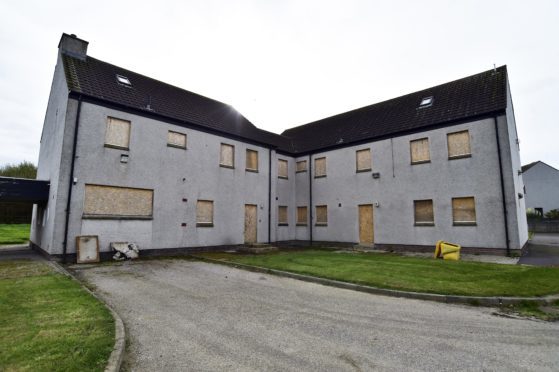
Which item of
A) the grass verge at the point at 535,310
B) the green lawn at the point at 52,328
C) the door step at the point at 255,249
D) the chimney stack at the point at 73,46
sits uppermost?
the chimney stack at the point at 73,46

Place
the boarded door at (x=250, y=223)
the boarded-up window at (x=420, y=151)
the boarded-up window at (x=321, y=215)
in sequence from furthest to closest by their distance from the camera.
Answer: the boarded-up window at (x=321, y=215)
the boarded door at (x=250, y=223)
the boarded-up window at (x=420, y=151)

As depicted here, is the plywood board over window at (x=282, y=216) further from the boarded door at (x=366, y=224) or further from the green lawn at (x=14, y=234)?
the green lawn at (x=14, y=234)

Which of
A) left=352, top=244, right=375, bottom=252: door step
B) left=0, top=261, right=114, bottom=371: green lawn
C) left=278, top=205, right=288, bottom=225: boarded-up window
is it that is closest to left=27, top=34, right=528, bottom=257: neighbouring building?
left=352, top=244, right=375, bottom=252: door step

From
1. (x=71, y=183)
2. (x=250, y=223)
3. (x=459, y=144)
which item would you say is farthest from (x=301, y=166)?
(x=71, y=183)

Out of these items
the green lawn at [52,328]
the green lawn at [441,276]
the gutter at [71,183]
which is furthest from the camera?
the gutter at [71,183]

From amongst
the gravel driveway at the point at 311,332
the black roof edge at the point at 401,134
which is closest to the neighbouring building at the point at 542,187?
the black roof edge at the point at 401,134

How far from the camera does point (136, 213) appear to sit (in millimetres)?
14625

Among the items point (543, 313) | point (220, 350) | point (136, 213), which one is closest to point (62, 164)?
point (136, 213)

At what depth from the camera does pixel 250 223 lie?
19828 millimetres

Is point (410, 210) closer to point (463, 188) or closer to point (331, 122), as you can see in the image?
point (463, 188)

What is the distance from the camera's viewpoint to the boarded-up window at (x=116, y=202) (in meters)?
13.3

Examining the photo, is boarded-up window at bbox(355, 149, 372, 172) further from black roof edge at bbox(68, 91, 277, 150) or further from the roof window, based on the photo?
black roof edge at bbox(68, 91, 277, 150)

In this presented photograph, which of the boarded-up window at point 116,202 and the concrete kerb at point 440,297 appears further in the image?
the boarded-up window at point 116,202

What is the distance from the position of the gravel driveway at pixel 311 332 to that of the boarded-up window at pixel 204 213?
8669mm
